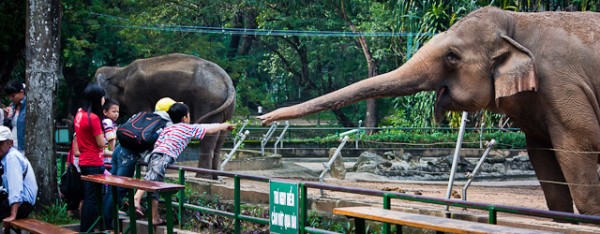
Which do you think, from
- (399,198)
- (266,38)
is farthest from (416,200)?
(266,38)

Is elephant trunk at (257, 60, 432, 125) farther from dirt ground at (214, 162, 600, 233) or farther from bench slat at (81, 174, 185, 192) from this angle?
dirt ground at (214, 162, 600, 233)

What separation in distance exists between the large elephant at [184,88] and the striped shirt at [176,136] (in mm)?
4748

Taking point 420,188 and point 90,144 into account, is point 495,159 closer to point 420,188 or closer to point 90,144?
point 420,188

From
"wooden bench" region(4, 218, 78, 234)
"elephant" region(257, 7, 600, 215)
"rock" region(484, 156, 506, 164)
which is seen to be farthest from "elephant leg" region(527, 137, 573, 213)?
"rock" region(484, 156, 506, 164)

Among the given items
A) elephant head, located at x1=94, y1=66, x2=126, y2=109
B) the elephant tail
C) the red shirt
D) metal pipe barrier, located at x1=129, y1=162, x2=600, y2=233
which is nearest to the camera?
metal pipe barrier, located at x1=129, y1=162, x2=600, y2=233

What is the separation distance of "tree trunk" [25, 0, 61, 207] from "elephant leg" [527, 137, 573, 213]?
18.8ft

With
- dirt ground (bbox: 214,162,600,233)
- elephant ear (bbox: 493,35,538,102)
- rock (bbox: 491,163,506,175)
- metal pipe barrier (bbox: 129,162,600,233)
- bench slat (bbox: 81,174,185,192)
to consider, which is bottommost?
dirt ground (bbox: 214,162,600,233)

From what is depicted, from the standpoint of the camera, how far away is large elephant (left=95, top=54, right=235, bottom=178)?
15.0 m

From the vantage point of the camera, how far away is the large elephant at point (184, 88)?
14969 millimetres

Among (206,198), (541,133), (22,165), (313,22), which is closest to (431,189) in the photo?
(206,198)

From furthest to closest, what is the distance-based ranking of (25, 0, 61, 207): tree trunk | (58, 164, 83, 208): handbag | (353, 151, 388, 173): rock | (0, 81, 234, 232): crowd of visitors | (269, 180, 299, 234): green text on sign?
(353, 151, 388, 173): rock < (25, 0, 61, 207): tree trunk < (58, 164, 83, 208): handbag < (0, 81, 234, 232): crowd of visitors < (269, 180, 299, 234): green text on sign

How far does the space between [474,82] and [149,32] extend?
2057 centimetres

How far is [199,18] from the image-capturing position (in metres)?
34.4

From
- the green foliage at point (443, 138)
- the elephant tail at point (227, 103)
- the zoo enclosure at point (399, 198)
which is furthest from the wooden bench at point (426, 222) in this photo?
the green foliage at point (443, 138)
